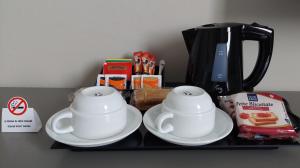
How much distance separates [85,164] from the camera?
0.60 metres

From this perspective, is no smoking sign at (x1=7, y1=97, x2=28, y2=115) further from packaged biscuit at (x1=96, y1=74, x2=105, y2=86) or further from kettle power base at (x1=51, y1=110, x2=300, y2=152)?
packaged biscuit at (x1=96, y1=74, x2=105, y2=86)

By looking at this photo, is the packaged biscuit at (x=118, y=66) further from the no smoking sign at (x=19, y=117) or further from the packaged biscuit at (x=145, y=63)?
the no smoking sign at (x=19, y=117)

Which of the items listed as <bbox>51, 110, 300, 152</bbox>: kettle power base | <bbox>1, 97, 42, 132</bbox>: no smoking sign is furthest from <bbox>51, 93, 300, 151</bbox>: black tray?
<bbox>1, 97, 42, 132</bbox>: no smoking sign

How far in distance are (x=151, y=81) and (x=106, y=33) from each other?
0.72ft

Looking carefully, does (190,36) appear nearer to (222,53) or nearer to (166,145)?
(222,53)

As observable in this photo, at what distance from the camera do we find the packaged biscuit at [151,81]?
860 mm

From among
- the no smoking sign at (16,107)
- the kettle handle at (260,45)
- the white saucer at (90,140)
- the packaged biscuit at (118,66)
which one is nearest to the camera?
the white saucer at (90,140)

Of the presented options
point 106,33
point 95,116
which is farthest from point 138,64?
point 95,116

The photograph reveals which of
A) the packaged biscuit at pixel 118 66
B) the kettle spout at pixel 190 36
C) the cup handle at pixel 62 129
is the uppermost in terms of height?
the kettle spout at pixel 190 36

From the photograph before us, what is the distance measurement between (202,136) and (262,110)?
179mm

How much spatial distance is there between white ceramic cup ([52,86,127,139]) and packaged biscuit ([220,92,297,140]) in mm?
267

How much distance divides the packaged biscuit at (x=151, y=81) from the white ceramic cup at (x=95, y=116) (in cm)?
25

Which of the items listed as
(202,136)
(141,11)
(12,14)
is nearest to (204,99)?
(202,136)

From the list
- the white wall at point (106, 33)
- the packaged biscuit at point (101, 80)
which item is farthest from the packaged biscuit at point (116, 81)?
the white wall at point (106, 33)
